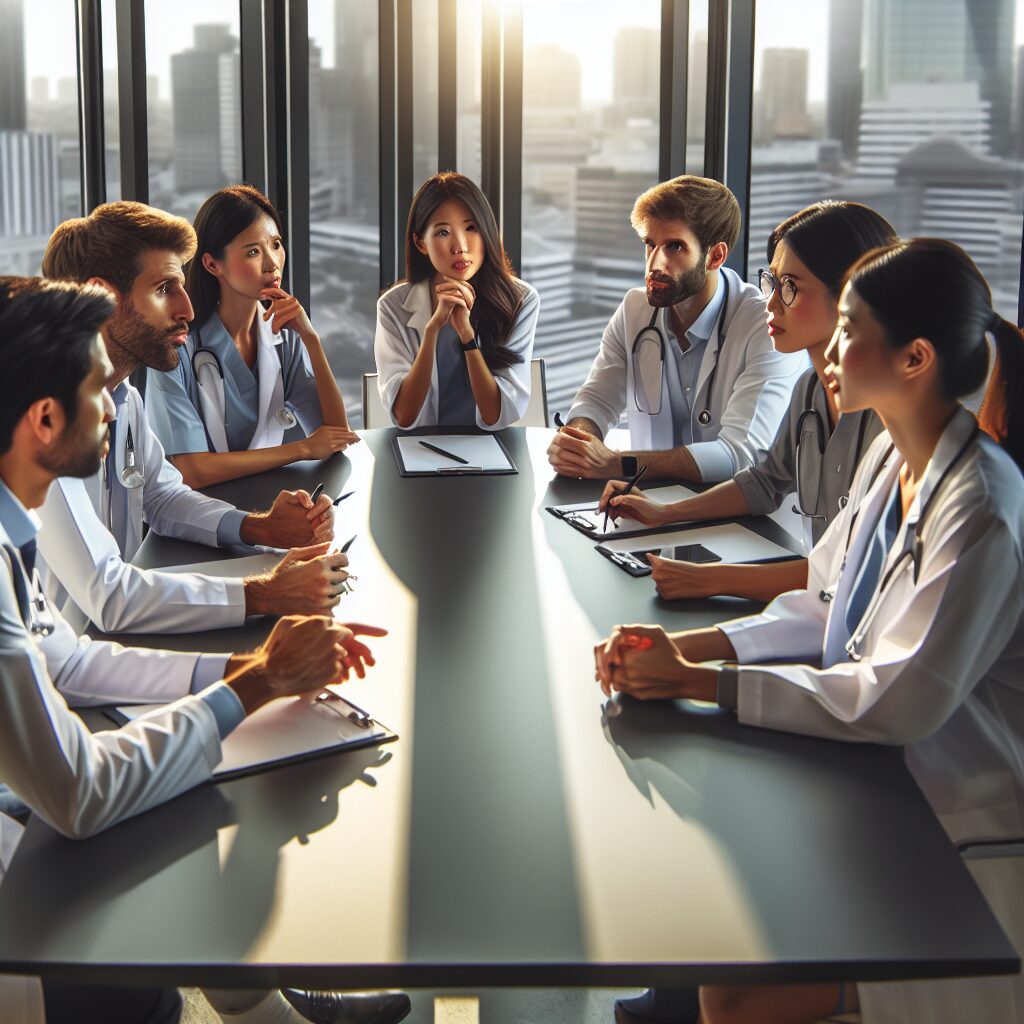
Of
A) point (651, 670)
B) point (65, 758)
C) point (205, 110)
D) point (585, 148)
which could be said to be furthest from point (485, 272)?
point (65, 758)

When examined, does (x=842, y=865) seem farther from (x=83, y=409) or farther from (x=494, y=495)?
(x=494, y=495)

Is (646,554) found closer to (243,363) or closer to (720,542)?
(720,542)

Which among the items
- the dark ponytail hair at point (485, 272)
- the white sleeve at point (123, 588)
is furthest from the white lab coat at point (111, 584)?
the dark ponytail hair at point (485, 272)

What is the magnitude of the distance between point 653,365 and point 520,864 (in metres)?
2.42

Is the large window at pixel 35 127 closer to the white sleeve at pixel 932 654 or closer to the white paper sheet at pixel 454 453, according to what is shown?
the white paper sheet at pixel 454 453

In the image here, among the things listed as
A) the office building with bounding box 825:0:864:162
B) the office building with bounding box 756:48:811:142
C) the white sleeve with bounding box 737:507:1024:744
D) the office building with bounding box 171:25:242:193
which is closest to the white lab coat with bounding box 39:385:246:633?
the white sleeve with bounding box 737:507:1024:744

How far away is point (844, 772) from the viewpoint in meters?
1.50

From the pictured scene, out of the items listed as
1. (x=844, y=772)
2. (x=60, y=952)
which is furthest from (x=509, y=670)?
(x=60, y=952)

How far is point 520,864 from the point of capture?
51.1 inches

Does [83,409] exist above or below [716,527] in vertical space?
above

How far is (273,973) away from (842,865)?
592mm

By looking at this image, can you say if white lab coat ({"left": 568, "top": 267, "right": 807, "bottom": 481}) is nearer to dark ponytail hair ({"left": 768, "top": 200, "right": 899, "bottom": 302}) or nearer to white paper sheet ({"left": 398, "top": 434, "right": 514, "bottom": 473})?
white paper sheet ({"left": 398, "top": 434, "right": 514, "bottom": 473})

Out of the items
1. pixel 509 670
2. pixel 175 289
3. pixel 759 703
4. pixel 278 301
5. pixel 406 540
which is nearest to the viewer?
pixel 759 703

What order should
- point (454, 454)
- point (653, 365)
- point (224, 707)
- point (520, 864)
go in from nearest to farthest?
point (520, 864) → point (224, 707) → point (454, 454) → point (653, 365)
